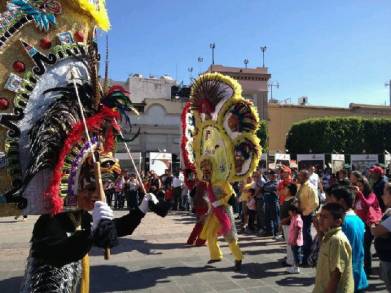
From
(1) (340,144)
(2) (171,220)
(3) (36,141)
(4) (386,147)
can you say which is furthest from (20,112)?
(4) (386,147)

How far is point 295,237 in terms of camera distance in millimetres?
6727

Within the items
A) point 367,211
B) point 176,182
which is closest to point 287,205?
point 367,211

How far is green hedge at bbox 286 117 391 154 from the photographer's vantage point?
33.0 meters

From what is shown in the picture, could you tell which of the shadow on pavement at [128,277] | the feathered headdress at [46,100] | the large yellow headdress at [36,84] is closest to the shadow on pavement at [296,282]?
the shadow on pavement at [128,277]

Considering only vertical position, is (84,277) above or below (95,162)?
below

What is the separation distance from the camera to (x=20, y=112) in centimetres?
293

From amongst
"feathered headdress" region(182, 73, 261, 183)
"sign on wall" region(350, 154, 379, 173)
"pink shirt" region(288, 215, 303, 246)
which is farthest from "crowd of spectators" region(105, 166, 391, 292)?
"sign on wall" region(350, 154, 379, 173)

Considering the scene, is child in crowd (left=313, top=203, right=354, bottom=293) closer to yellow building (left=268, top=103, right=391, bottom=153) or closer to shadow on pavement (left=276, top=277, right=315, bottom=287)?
shadow on pavement (left=276, top=277, right=315, bottom=287)

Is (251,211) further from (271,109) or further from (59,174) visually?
(271,109)

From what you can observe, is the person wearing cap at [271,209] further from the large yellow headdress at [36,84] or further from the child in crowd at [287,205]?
the large yellow headdress at [36,84]

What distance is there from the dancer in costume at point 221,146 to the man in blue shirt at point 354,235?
2782mm

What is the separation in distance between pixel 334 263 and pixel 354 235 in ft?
3.39

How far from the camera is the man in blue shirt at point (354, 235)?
13.2 feet

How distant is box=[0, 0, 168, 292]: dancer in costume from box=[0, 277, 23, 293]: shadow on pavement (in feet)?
9.84
